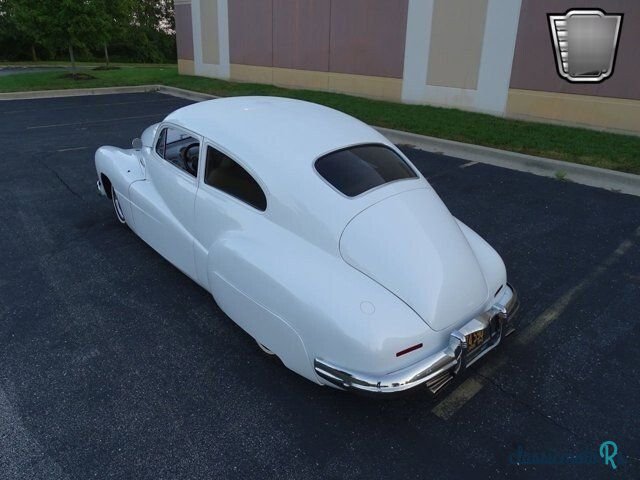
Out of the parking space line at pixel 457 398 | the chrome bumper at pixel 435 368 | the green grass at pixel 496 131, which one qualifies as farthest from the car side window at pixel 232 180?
the green grass at pixel 496 131

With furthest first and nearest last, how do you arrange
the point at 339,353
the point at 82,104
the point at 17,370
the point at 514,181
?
the point at 82,104 < the point at 514,181 < the point at 17,370 < the point at 339,353

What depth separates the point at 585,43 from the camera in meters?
9.46

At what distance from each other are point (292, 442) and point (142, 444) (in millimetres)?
857

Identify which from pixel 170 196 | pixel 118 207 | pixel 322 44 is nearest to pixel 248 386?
pixel 170 196

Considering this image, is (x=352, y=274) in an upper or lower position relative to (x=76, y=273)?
upper

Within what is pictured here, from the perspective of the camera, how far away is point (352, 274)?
2.86 metres

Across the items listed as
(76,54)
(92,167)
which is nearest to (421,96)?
(92,167)

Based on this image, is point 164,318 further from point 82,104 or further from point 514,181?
point 82,104

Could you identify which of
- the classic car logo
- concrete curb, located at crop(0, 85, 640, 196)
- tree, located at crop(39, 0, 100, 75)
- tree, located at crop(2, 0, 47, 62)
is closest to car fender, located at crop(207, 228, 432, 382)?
concrete curb, located at crop(0, 85, 640, 196)

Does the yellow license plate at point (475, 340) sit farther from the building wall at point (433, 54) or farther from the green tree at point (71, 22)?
the green tree at point (71, 22)

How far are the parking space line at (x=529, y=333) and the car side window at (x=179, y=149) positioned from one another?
258 cm

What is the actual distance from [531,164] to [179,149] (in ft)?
19.4

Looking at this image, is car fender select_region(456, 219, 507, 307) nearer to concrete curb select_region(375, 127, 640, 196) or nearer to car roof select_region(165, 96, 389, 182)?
car roof select_region(165, 96, 389, 182)

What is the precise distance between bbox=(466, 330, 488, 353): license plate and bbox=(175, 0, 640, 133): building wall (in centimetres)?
835
